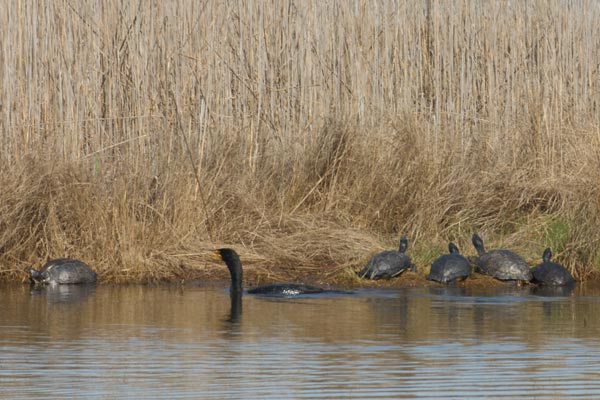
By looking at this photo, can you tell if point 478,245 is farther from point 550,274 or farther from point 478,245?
point 550,274

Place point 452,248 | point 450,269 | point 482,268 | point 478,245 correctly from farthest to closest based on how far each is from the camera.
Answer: point 478,245, point 452,248, point 482,268, point 450,269

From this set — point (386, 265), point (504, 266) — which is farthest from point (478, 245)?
point (386, 265)

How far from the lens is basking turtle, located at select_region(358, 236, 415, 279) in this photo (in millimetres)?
10211

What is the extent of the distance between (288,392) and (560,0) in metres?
9.09

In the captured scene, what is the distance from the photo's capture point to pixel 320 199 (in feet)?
38.7

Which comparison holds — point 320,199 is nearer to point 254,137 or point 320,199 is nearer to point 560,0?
point 254,137

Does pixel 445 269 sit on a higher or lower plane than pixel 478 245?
lower

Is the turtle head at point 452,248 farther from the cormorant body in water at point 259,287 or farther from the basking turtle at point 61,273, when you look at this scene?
the basking turtle at point 61,273

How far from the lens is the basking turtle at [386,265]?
33.5 ft

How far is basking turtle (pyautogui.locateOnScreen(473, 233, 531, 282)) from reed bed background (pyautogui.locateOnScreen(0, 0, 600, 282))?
56 cm

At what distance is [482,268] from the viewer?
34.6 feet

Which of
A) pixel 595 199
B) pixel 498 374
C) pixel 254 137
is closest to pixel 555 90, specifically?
pixel 595 199

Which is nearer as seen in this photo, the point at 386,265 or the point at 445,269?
the point at 386,265

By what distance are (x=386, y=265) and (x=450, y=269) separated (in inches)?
21.6
